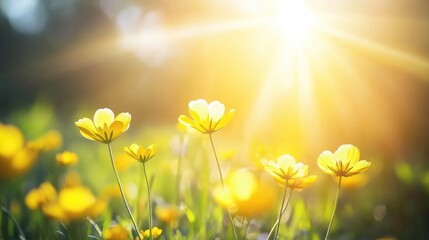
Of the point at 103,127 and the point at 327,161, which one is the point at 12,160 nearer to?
the point at 103,127

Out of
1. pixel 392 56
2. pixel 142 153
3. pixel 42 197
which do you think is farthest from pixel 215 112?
pixel 392 56

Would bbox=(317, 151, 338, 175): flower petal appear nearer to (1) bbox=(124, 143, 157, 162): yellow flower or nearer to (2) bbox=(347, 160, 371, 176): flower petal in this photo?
(2) bbox=(347, 160, 371, 176): flower petal

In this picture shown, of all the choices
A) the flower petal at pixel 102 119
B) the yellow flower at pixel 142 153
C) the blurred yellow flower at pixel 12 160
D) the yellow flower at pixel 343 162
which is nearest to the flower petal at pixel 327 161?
the yellow flower at pixel 343 162

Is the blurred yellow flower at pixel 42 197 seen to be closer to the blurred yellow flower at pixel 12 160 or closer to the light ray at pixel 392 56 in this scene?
the blurred yellow flower at pixel 12 160

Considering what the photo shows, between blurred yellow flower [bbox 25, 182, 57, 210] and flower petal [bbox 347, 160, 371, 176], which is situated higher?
flower petal [bbox 347, 160, 371, 176]

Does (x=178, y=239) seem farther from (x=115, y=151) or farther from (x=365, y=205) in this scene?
(x=115, y=151)

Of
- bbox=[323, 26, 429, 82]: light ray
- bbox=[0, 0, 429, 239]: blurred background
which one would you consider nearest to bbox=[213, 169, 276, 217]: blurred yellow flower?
bbox=[0, 0, 429, 239]: blurred background
